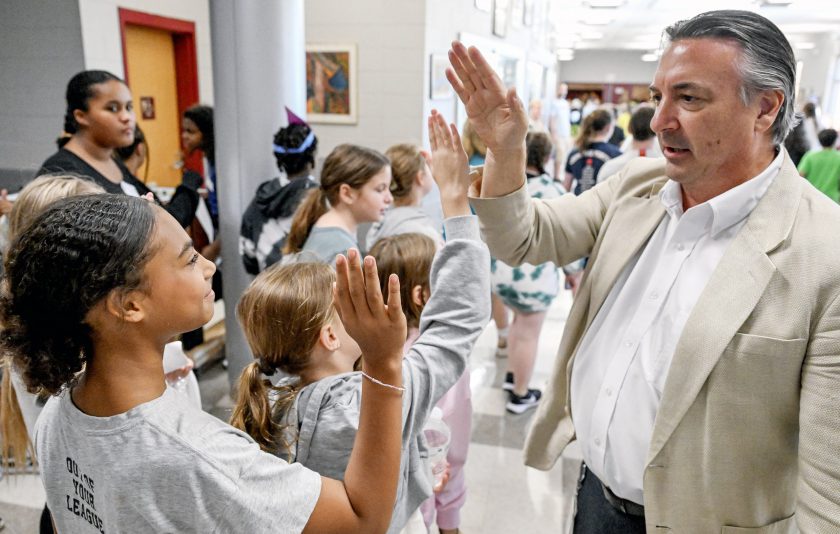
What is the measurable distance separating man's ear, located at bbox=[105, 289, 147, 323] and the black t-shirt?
1331 millimetres

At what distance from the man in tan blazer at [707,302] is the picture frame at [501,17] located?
5.91m

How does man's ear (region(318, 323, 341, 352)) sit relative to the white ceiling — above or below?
below

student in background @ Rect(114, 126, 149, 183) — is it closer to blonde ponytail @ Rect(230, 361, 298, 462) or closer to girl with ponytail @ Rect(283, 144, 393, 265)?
girl with ponytail @ Rect(283, 144, 393, 265)

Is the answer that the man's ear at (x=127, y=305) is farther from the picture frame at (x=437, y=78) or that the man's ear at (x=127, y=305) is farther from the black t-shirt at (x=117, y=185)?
the picture frame at (x=437, y=78)

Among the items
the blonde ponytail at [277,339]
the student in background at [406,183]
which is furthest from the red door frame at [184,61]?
the blonde ponytail at [277,339]

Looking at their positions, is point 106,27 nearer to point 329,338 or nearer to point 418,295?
point 418,295

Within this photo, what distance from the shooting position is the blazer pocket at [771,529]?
108cm

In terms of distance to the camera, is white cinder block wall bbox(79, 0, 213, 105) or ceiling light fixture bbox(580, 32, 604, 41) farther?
ceiling light fixture bbox(580, 32, 604, 41)

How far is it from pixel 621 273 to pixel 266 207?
1743 millimetres

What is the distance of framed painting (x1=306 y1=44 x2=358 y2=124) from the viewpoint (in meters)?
4.57

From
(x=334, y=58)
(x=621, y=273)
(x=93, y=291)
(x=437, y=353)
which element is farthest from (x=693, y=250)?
(x=334, y=58)

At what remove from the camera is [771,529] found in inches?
43.3

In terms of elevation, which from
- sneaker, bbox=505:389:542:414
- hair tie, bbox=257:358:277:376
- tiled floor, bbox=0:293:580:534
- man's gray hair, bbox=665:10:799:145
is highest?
man's gray hair, bbox=665:10:799:145

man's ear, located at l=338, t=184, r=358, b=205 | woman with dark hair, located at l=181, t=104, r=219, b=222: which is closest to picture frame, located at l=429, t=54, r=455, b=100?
woman with dark hair, located at l=181, t=104, r=219, b=222
